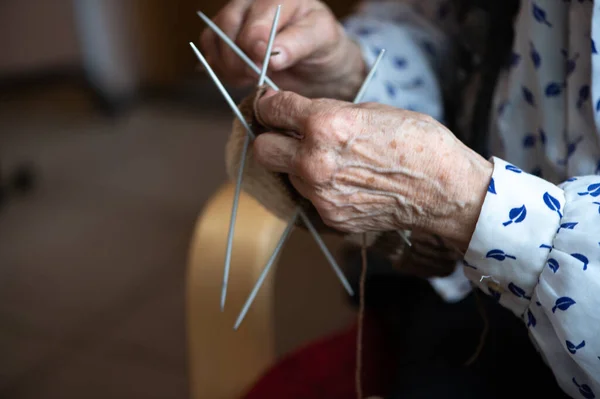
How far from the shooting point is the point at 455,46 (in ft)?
2.95

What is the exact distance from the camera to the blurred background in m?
1.48

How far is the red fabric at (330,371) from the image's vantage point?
28.3 inches

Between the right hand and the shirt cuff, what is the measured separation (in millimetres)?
246

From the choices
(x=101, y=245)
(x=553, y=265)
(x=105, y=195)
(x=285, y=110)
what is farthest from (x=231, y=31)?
(x=105, y=195)

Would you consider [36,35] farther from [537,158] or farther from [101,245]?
[537,158]

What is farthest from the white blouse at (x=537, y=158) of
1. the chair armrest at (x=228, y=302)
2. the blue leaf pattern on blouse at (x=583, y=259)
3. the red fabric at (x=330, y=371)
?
the chair armrest at (x=228, y=302)

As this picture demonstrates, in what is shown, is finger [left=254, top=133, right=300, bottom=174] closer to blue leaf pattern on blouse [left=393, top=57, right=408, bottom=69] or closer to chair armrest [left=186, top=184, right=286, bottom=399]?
chair armrest [left=186, top=184, right=286, bottom=399]

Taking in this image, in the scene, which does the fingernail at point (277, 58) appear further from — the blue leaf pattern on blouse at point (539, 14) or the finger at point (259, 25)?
the blue leaf pattern on blouse at point (539, 14)

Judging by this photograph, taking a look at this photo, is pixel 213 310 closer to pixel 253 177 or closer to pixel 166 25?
pixel 253 177

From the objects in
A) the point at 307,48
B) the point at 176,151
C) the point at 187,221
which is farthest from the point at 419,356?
the point at 176,151

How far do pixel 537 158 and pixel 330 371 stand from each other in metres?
0.37

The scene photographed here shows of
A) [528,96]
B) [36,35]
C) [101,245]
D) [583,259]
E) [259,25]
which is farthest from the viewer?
[36,35]

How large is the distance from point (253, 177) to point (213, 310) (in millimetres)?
252

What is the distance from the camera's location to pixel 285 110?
506mm
